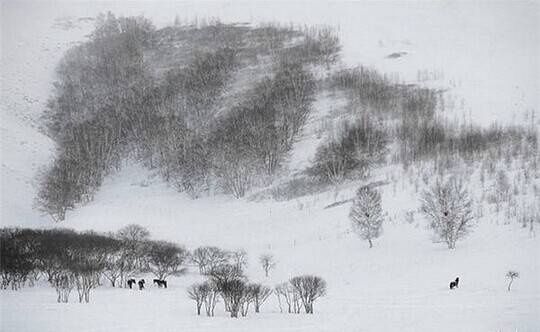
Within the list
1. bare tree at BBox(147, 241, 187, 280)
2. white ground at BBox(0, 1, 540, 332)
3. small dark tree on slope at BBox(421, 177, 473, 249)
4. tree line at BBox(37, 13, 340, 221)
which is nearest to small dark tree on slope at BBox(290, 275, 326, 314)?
white ground at BBox(0, 1, 540, 332)

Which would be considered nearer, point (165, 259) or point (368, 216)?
point (165, 259)

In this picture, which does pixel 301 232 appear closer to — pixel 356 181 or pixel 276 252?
pixel 276 252

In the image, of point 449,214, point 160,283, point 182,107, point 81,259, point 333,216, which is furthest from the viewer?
point 182,107

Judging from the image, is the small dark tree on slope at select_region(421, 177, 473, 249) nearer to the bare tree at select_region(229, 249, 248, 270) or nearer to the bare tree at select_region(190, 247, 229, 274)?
the bare tree at select_region(229, 249, 248, 270)

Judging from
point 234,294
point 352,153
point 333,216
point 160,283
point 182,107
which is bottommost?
point 160,283

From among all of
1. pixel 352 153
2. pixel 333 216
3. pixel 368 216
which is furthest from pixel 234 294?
pixel 352 153


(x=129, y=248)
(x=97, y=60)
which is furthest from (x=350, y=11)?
(x=129, y=248)

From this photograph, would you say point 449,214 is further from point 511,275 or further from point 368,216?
point 511,275
